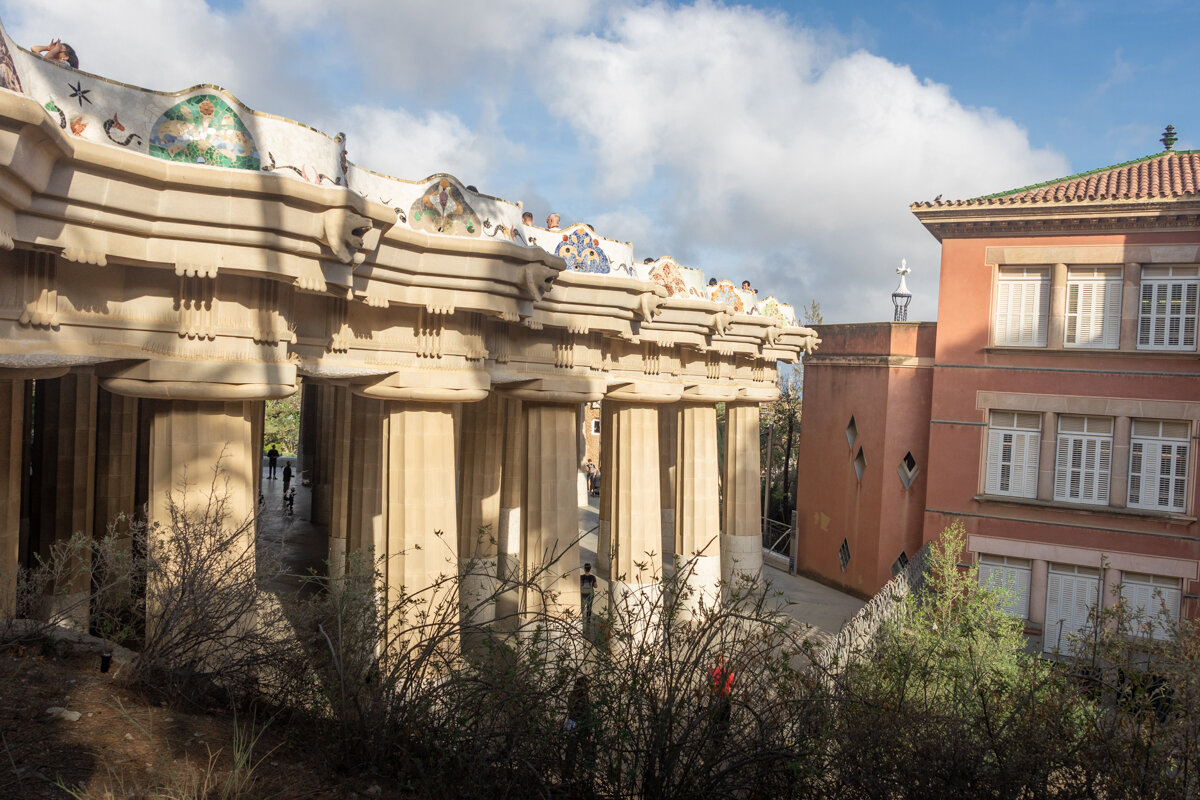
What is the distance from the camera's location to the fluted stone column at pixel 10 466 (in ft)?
26.9

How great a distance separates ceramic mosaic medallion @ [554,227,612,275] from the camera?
13.5 meters

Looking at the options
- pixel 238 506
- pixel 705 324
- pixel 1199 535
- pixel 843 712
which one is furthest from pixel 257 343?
pixel 1199 535

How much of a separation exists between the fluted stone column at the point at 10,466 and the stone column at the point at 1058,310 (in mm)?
20324

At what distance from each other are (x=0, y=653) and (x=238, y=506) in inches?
86.8

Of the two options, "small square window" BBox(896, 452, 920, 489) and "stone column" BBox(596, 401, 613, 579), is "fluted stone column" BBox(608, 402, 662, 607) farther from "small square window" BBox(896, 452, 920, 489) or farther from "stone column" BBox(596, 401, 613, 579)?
"small square window" BBox(896, 452, 920, 489)

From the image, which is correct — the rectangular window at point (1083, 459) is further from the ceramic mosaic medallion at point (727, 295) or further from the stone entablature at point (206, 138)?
the stone entablature at point (206, 138)

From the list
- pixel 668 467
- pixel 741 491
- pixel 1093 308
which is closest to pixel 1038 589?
pixel 1093 308

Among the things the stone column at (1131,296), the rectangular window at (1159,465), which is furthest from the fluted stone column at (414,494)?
the stone column at (1131,296)

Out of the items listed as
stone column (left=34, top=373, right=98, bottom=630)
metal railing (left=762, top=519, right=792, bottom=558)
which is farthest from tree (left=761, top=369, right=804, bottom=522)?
stone column (left=34, top=373, right=98, bottom=630)

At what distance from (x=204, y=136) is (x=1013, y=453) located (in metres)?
19.2

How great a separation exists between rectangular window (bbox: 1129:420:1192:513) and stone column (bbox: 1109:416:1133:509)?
129 mm

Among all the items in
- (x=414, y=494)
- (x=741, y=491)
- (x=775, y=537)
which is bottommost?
(x=775, y=537)

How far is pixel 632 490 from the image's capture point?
17.1 metres

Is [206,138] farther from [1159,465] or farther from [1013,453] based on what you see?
[1159,465]
